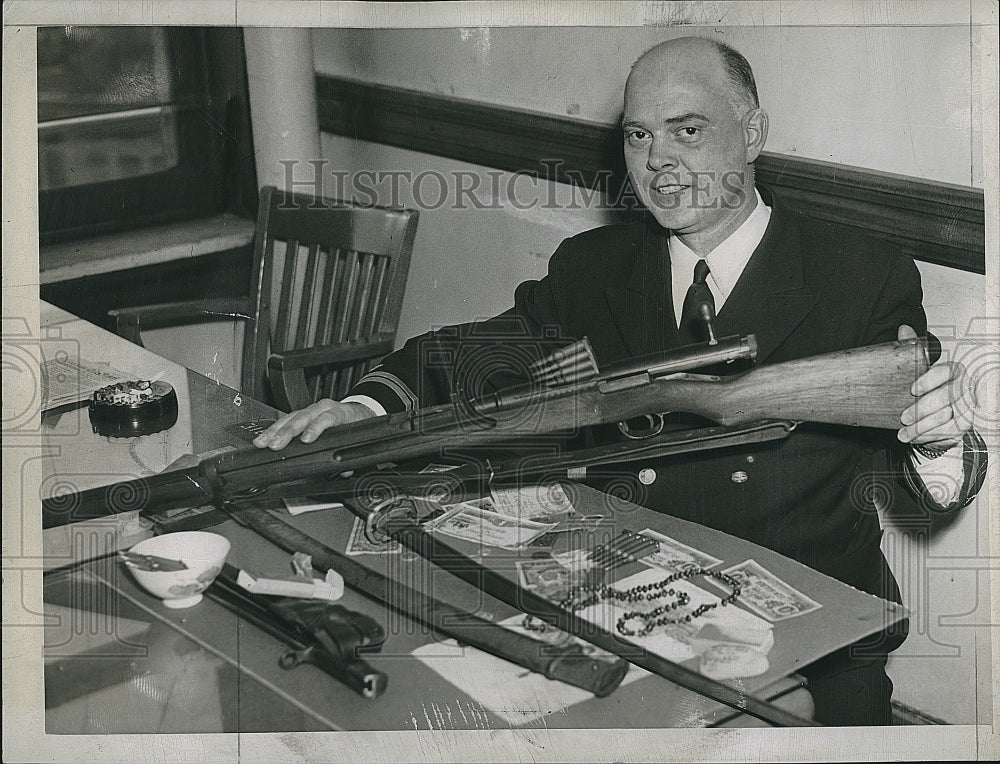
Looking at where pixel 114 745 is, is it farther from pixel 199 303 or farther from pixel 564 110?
pixel 564 110

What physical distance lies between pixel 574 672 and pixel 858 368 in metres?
0.53

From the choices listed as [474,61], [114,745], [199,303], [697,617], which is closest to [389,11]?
[474,61]

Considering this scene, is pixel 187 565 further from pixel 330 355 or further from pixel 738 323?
pixel 738 323

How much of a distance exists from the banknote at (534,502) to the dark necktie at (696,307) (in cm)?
28

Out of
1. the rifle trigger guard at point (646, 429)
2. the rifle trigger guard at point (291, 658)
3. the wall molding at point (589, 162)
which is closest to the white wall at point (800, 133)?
the wall molding at point (589, 162)

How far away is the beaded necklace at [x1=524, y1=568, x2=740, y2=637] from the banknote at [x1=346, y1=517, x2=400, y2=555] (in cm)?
21

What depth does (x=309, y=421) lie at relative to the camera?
1374mm

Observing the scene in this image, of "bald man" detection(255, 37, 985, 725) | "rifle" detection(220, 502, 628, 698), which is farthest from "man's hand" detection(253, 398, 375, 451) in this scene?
"rifle" detection(220, 502, 628, 698)

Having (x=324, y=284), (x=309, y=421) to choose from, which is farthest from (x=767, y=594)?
(x=324, y=284)

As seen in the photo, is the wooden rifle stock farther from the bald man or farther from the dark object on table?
the dark object on table

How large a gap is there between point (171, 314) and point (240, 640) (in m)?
0.51

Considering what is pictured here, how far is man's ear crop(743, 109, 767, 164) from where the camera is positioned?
1309 mm

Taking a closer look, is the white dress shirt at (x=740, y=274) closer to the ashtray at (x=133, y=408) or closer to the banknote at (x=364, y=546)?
the banknote at (x=364, y=546)

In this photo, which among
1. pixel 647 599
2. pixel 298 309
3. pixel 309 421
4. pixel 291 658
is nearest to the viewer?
pixel 291 658
